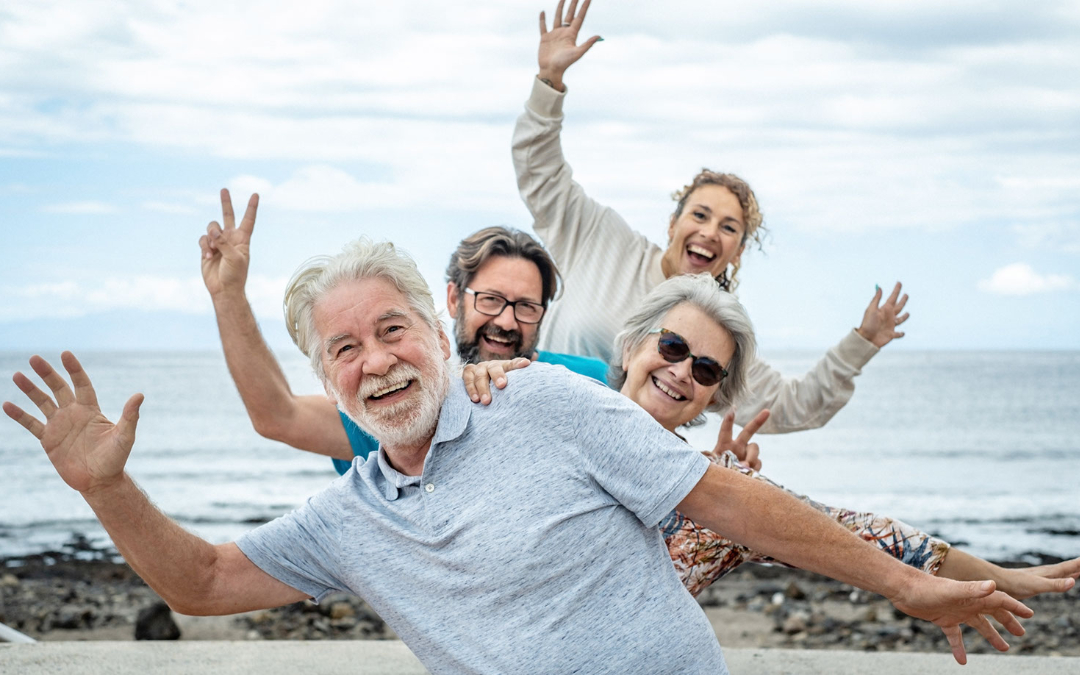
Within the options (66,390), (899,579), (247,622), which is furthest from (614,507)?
(247,622)

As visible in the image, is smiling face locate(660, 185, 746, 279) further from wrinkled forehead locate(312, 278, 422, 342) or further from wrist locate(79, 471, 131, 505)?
wrist locate(79, 471, 131, 505)

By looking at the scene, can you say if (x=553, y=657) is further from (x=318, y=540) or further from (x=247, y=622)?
(x=247, y=622)

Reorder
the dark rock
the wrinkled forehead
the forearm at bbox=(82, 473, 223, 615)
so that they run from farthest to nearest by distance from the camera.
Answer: the dark rock → the wrinkled forehead → the forearm at bbox=(82, 473, 223, 615)

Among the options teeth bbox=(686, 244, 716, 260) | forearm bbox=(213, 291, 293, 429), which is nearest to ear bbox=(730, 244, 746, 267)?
teeth bbox=(686, 244, 716, 260)

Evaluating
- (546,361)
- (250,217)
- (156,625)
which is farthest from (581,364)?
(156,625)

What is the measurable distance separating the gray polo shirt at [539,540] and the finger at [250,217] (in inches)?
49.7

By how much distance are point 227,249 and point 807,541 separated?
2059 mm

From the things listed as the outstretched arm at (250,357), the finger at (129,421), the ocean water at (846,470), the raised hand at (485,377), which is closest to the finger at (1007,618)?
the raised hand at (485,377)

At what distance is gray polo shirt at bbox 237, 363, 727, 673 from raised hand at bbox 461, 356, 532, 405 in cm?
3

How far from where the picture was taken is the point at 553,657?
7.49 ft

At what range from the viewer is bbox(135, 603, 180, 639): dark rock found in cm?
612

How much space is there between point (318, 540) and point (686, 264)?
2.41m

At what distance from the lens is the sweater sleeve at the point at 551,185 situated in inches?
183

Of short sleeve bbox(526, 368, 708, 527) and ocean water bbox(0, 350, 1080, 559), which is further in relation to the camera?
ocean water bbox(0, 350, 1080, 559)
